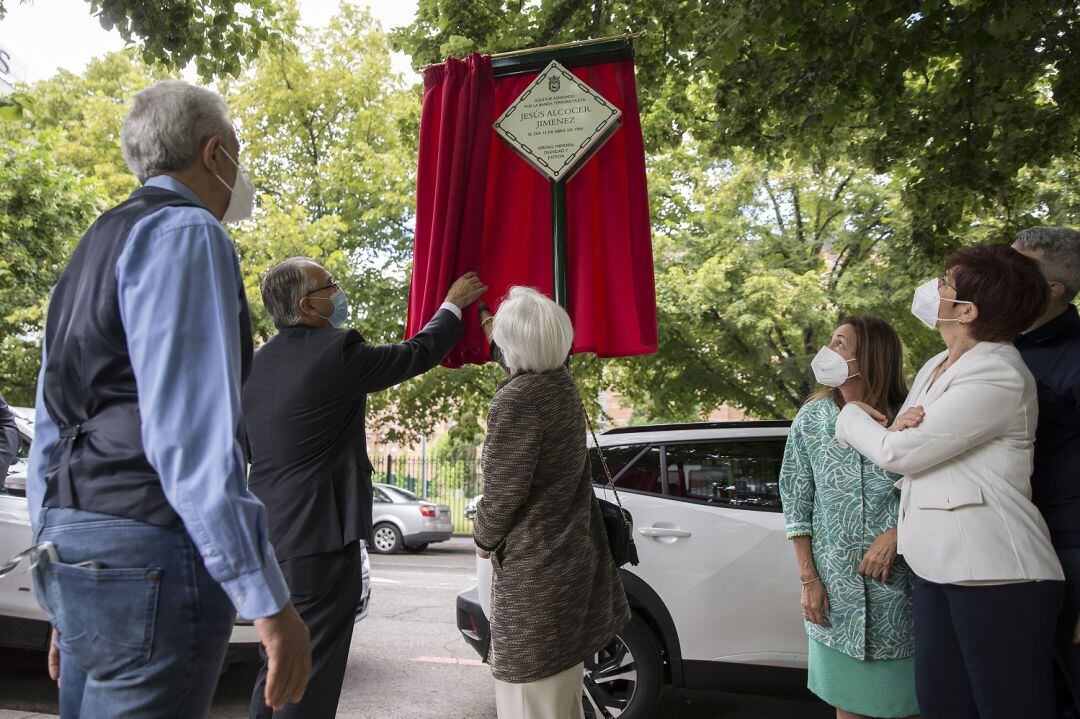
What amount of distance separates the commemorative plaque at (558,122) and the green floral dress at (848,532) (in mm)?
1442

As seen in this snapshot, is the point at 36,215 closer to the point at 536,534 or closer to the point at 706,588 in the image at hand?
the point at 706,588

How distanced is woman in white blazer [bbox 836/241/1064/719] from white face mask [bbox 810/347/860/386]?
1.60 feet

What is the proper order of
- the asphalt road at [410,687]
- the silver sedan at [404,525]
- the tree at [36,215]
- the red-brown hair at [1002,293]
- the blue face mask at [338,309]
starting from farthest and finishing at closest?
the silver sedan at [404,525] < the tree at [36,215] < the asphalt road at [410,687] < the blue face mask at [338,309] < the red-brown hair at [1002,293]

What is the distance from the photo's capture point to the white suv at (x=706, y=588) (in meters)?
4.55

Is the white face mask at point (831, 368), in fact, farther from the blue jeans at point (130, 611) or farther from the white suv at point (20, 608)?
the white suv at point (20, 608)

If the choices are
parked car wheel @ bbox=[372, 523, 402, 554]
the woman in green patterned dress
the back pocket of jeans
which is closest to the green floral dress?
the woman in green patterned dress

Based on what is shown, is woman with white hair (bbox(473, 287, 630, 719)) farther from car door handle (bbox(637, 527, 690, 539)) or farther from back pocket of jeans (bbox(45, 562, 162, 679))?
car door handle (bbox(637, 527, 690, 539))

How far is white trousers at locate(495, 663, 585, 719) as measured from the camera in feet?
9.11

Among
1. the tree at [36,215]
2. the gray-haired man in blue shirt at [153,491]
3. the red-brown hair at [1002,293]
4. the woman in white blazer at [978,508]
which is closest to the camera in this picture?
the gray-haired man in blue shirt at [153,491]

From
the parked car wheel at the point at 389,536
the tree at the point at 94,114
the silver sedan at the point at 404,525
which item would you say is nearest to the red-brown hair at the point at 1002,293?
the silver sedan at the point at 404,525

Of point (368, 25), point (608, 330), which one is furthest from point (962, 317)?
point (368, 25)

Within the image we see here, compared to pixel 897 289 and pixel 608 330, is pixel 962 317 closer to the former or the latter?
pixel 608 330

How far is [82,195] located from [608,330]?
46.2ft

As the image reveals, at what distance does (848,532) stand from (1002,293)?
3.56 feet
